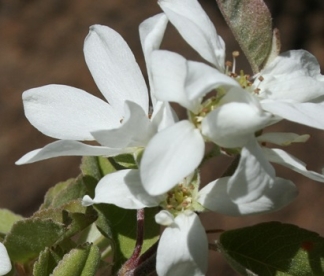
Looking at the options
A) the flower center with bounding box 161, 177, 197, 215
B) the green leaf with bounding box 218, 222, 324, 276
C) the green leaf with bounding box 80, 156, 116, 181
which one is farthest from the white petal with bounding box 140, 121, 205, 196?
the green leaf with bounding box 80, 156, 116, 181

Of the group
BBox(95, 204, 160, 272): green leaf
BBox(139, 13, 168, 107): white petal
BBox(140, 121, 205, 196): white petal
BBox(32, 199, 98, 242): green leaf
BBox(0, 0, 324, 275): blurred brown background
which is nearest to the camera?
BBox(140, 121, 205, 196): white petal

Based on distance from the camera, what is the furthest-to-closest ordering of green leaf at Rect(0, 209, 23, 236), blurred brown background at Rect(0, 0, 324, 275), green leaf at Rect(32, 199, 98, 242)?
blurred brown background at Rect(0, 0, 324, 275) < green leaf at Rect(0, 209, 23, 236) < green leaf at Rect(32, 199, 98, 242)

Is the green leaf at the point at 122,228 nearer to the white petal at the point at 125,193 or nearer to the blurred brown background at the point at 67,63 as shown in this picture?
the white petal at the point at 125,193

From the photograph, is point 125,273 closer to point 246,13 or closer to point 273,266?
point 273,266

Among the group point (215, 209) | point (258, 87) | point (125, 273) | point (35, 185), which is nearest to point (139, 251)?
point (125, 273)

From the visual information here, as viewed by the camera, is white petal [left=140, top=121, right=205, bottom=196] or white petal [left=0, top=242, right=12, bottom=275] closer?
white petal [left=140, top=121, right=205, bottom=196]

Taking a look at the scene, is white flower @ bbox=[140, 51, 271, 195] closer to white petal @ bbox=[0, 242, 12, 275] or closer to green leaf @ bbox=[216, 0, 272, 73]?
green leaf @ bbox=[216, 0, 272, 73]

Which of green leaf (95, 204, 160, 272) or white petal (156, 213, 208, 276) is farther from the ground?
white petal (156, 213, 208, 276)

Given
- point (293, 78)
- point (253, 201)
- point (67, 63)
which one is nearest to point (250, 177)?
point (253, 201)

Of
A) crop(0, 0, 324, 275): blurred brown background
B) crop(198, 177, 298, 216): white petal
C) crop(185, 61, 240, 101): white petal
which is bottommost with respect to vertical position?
crop(0, 0, 324, 275): blurred brown background
